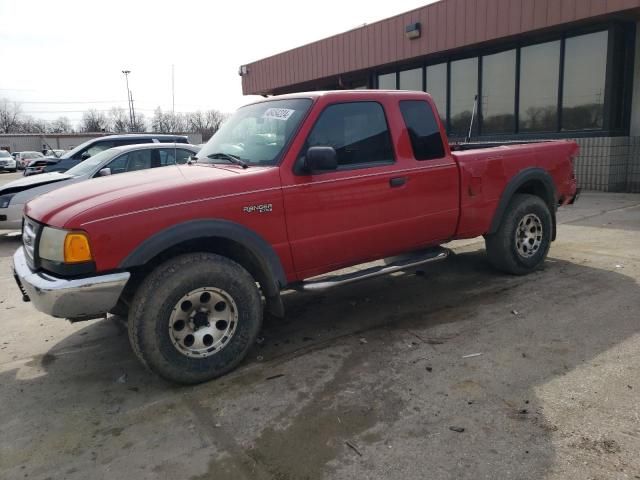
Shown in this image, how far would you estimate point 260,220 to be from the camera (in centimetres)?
361

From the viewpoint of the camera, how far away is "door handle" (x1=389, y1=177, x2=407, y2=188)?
4273 millimetres

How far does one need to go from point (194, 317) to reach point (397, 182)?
2.04 m

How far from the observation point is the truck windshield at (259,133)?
3934 millimetres

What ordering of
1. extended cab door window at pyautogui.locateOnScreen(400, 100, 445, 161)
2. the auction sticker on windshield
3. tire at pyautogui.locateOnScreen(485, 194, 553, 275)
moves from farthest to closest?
tire at pyautogui.locateOnScreen(485, 194, 553, 275)
extended cab door window at pyautogui.locateOnScreen(400, 100, 445, 161)
the auction sticker on windshield

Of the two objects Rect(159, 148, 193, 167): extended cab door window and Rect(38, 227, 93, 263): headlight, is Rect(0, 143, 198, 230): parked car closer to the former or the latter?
Rect(159, 148, 193, 167): extended cab door window

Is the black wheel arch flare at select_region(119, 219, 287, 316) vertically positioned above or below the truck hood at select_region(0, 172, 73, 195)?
below

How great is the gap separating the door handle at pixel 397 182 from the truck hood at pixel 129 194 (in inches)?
46.4

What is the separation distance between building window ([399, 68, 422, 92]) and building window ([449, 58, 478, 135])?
1222mm

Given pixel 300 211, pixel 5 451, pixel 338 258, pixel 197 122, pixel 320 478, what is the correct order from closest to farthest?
pixel 320 478 < pixel 5 451 < pixel 300 211 < pixel 338 258 < pixel 197 122

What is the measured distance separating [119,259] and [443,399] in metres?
2.20

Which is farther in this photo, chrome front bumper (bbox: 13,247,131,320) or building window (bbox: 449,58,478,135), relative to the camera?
building window (bbox: 449,58,478,135)

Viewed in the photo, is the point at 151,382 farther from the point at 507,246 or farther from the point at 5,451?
the point at 507,246

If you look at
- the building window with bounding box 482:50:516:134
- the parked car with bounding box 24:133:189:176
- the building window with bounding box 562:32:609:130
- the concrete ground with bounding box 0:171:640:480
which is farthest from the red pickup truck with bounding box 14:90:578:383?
the building window with bounding box 482:50:516:134

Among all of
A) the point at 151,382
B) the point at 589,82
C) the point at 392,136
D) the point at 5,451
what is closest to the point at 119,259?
the point at 151,382
